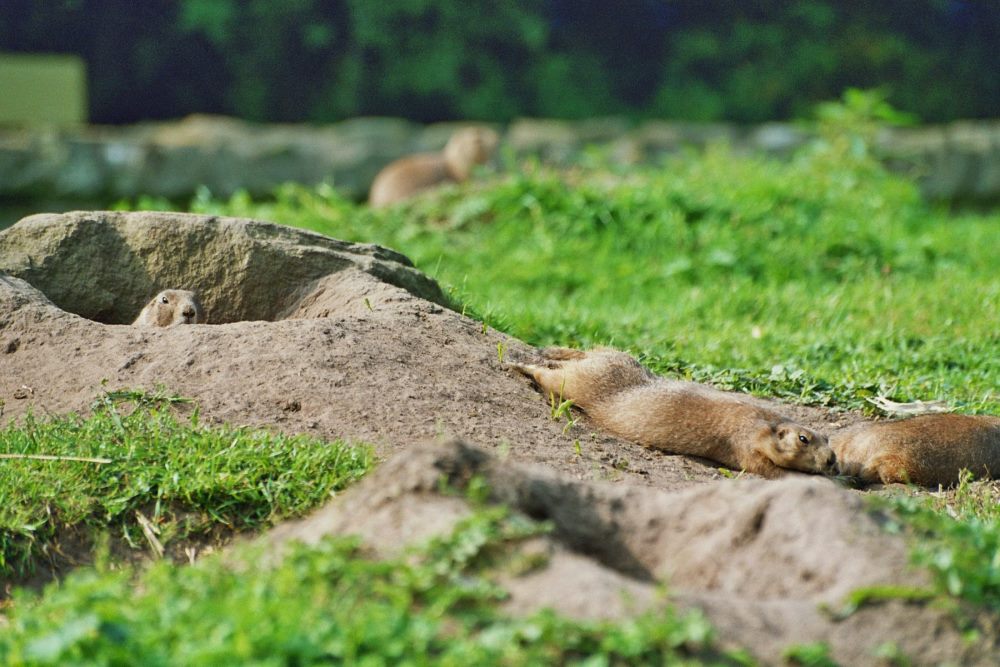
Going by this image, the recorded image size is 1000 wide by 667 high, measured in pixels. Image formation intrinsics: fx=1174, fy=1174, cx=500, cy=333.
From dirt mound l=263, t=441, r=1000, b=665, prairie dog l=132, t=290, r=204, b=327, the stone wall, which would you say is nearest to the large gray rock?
prairie dog l=132, t=290, r=204, b=327

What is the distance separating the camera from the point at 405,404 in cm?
448

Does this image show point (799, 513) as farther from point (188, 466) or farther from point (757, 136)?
point (757, 136)

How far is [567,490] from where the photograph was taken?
10.8 feet

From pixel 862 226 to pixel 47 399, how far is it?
6.97 metres

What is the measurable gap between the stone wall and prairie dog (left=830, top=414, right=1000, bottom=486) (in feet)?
26.3

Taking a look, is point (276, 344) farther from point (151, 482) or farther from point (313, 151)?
point (313, 151)

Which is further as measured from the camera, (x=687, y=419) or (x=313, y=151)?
(x=313, y=151)

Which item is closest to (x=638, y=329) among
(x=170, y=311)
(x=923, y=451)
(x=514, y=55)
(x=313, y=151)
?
(x=923, y=451)

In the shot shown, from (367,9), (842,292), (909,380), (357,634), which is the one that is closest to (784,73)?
(367,9)

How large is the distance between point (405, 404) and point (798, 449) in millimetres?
1544

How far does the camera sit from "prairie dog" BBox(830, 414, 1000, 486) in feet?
15.4

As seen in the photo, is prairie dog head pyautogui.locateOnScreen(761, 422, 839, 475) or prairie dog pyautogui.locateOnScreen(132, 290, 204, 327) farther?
prairie dog pyautogui.locateOnScreen(132, 290, 204, 327)

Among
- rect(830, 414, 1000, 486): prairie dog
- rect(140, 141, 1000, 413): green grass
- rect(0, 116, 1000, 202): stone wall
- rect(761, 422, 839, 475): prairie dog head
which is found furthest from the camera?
rect(0, 116, 1000, 202): stone wall

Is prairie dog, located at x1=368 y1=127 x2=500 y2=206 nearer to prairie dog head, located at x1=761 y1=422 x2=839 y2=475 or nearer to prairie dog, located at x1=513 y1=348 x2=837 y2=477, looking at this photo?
prairie dog, located at x1=513 y1=348 x2=837 y2=477
